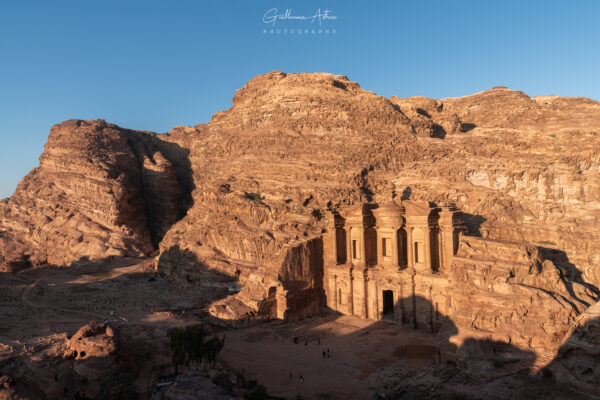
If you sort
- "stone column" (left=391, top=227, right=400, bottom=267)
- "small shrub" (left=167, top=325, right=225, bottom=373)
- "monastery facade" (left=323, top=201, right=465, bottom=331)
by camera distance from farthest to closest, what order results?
"stone column" (left=391, top=227, right=400, bottom=267)
"monastery facade" (left=323, top=201, right=465, bottom=331)
"small shrub" (left=167, top=325, right=225, bottom=373)

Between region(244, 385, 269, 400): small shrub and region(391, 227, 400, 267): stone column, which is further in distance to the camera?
region(391, 227, 400, 267): stone column

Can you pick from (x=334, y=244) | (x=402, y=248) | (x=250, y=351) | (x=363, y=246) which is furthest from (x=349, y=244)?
(x=250, y=351)

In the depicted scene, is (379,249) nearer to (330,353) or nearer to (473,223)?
(330,353)

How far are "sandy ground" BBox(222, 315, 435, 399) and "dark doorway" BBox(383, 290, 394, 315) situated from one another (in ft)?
4.65

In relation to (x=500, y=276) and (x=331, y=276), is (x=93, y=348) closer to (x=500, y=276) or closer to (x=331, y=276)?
(x=331, y=276)

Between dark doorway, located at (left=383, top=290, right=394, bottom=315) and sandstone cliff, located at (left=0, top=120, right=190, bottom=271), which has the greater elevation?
sandstone cliff, located at (left=0, top=120, right=190, bottom=271)

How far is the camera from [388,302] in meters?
29.7

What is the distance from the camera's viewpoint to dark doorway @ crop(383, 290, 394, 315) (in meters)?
29.2

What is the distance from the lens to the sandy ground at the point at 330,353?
1942 centimetres

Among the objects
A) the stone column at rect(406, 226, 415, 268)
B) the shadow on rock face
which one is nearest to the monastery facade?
the stone column at rect(406, 226, 415, 268)

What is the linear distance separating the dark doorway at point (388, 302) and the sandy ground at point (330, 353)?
1418 millimetres

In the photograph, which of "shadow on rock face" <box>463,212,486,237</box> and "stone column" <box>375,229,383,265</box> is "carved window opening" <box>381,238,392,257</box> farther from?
"shadow on rock face" <box>463,212,486,237</box>

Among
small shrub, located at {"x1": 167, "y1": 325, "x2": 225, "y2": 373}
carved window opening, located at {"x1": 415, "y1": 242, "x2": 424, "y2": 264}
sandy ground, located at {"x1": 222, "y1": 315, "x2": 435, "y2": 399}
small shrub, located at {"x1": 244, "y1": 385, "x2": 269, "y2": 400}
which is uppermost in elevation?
carved window opening, located at {"x1": 415, "y1": 242, "x2": 424, "y2": 264}

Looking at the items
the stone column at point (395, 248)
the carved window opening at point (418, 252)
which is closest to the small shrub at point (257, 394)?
the stone column at point (395, 248)
